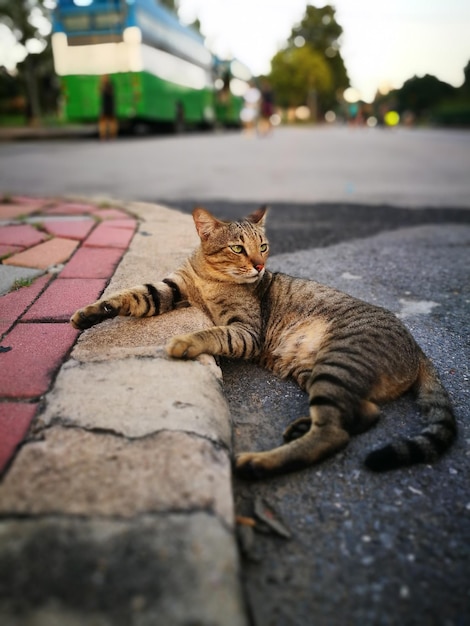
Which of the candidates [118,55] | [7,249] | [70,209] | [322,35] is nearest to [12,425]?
[7,249]

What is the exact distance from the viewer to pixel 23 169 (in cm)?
872

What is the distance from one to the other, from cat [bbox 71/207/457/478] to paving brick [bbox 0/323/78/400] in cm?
13

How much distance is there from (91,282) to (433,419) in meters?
2.03

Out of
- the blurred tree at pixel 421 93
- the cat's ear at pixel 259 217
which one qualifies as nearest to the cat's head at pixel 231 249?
the cat's ear at pixel 259 217

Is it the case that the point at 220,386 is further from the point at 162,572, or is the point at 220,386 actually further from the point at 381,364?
the point at 162,572

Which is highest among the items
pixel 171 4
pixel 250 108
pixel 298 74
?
pixel 171 4

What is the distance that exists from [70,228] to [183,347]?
2.44 metres

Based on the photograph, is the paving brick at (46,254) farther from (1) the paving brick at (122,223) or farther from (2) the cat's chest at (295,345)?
(2) the cat's chest at (295,345)

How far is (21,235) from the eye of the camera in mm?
3789

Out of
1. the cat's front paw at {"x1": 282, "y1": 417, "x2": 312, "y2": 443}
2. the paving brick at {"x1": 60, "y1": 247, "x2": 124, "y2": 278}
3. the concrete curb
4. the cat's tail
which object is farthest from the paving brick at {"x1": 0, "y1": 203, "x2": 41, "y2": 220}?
the cat's tail

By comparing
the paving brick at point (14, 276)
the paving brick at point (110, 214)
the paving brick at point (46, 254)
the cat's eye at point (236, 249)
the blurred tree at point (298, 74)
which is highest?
the blurred tree at point (298, 74)

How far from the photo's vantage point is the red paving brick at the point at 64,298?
247 cm

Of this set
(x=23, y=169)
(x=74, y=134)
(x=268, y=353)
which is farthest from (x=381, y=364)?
(x=74, y=134)

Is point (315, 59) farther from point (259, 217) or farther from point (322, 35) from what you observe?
point (259, 217)
